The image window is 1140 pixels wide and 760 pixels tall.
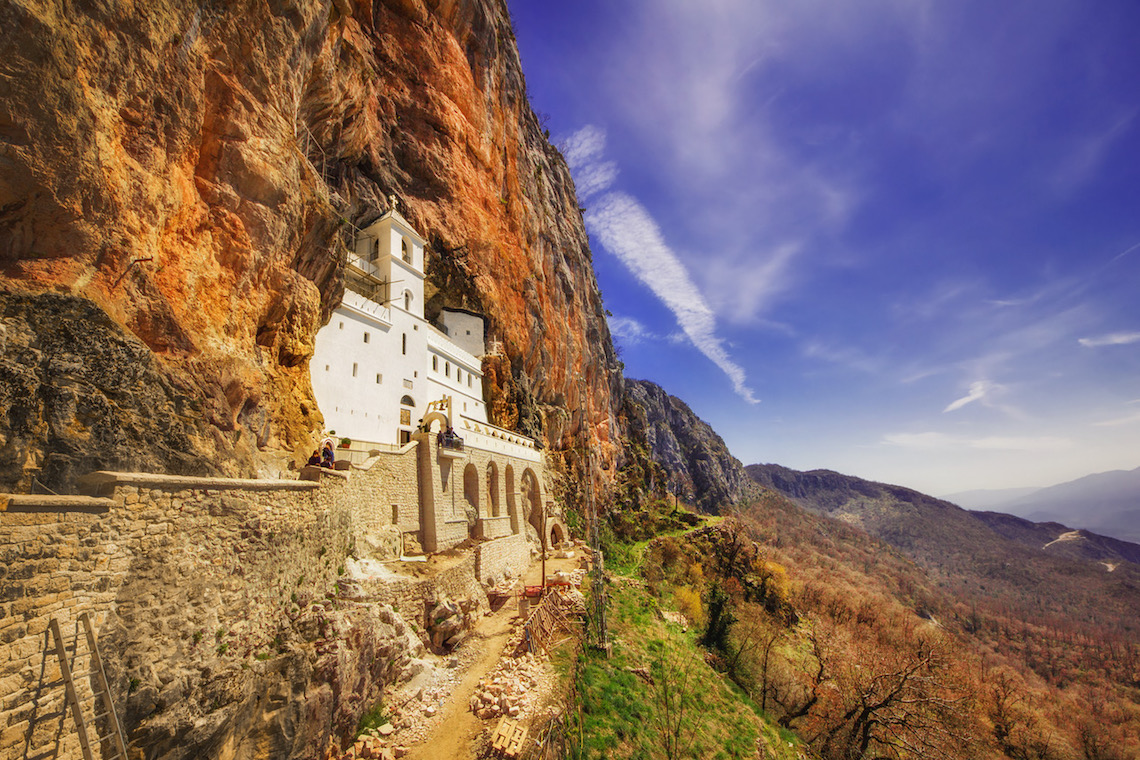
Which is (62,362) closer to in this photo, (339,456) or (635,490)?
(339,456)

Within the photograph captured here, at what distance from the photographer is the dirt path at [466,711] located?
10.6 meters

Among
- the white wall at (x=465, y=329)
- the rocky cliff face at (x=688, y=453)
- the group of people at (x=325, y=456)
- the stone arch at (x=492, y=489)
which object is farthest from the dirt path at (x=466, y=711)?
the rocky cliff face at (x=688, y=453)

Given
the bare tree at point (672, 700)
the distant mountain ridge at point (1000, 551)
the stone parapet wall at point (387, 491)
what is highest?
the stone parapet wall at point (387, 491)

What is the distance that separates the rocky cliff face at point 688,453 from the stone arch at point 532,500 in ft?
192

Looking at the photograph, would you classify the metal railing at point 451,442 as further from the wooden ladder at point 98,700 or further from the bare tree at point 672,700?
the wooden ladder at point 98,700

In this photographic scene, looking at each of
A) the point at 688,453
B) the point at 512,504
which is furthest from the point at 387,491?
the point at 688,453

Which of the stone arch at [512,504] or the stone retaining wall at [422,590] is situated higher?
the stone arch at [512,504]

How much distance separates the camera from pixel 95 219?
27.2 ft

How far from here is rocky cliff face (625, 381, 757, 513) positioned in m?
107

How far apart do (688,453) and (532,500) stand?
99.9m

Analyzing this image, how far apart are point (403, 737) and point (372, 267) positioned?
19715mm

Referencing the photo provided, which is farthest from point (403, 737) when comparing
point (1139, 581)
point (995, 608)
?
point (1139, 581)

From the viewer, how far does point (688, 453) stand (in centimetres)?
12344

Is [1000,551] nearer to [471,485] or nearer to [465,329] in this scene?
[465,329]
